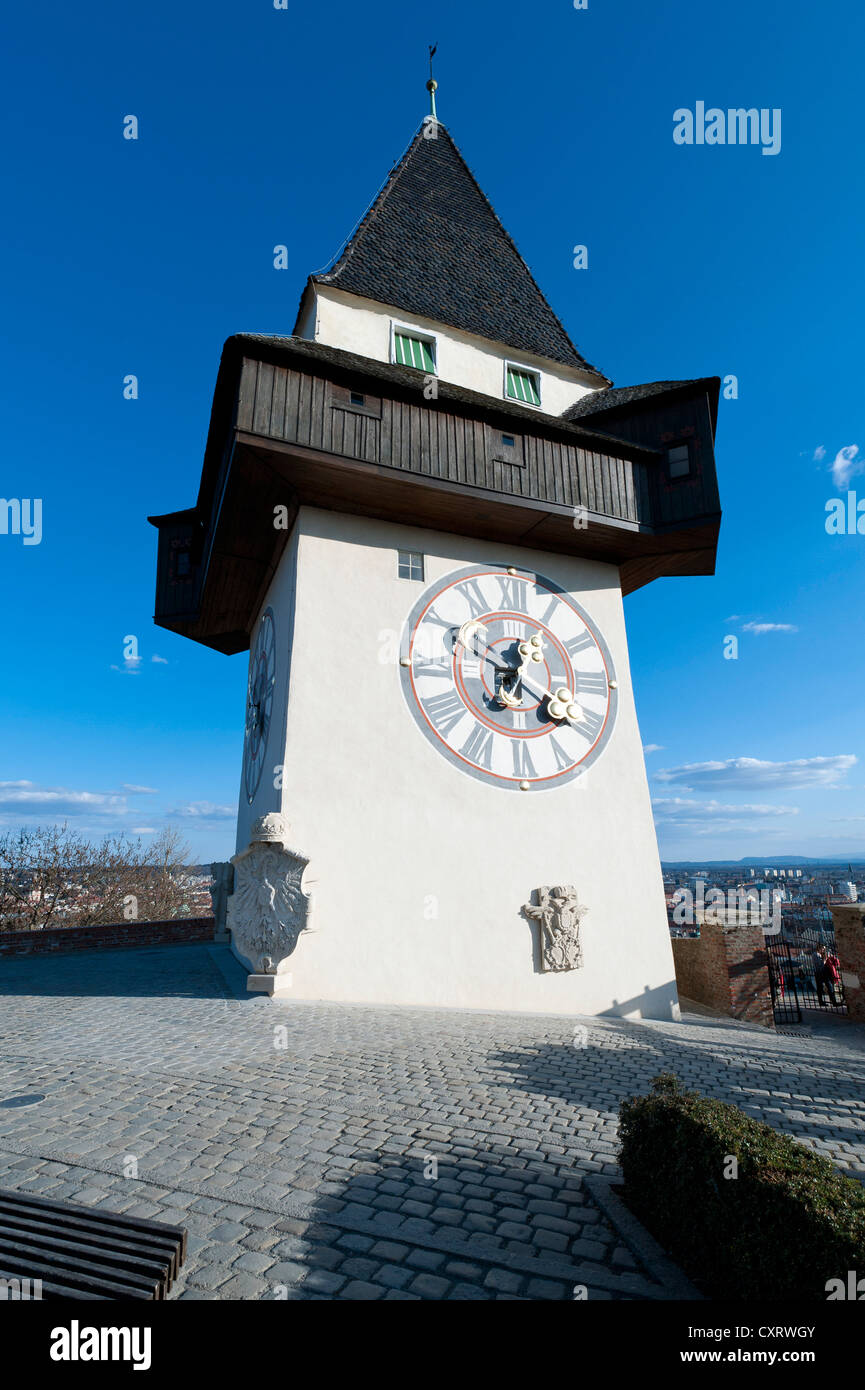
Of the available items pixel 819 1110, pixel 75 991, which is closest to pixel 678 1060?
pixel 819 1110

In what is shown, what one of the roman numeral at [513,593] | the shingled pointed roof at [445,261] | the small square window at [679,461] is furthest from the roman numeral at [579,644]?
the shingled pointed roof at [445,261]

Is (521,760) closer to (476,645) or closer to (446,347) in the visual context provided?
(476,645)

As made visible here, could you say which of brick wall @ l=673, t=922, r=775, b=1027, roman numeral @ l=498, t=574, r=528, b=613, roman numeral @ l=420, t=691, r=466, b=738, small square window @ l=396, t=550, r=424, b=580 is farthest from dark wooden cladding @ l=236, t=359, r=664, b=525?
brick wall @ l=673, t=922, r=775, b=1027

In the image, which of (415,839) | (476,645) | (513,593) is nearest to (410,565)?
(476,645)

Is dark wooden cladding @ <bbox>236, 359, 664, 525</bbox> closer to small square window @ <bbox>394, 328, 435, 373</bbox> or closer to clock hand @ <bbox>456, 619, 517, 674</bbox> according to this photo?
small square window @ <bbox>394, 328, 435, 373</bbox>

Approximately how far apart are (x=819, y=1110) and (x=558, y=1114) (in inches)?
97.4

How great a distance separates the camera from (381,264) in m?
12.9

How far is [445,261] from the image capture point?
45.9 feet

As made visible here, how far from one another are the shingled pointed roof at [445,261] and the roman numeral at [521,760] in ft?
26.5

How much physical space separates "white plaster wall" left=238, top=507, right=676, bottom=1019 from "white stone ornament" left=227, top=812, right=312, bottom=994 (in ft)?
1.50

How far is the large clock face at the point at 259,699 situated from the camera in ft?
38.8

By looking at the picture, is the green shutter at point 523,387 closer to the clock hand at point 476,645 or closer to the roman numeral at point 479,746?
the clock hand at point 476,645
